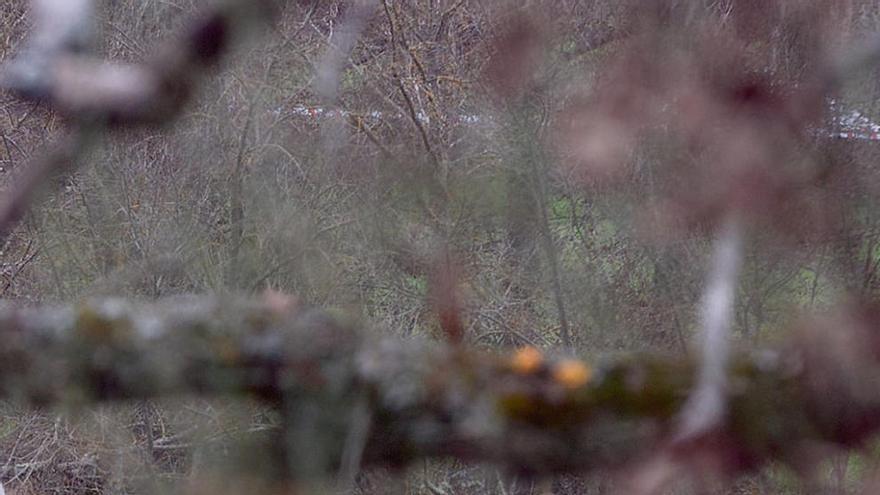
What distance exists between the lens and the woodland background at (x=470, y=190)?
5.20ft

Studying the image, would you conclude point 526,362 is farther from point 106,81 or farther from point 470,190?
point 470,190

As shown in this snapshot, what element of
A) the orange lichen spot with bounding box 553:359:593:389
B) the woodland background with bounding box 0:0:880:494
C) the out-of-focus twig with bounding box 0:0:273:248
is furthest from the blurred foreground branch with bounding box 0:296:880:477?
the out-of-focus twig with bounding box 0:0:273:248

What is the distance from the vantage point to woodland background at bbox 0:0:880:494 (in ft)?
5.20

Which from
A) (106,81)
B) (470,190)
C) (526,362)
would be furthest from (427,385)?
(470,190)

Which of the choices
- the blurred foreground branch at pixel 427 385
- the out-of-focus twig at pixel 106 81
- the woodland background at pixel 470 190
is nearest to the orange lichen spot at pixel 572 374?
the blurred foreground branch at pixel 427 385

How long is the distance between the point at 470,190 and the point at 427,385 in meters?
2.26

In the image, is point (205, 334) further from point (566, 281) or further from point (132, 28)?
point (132, 28)

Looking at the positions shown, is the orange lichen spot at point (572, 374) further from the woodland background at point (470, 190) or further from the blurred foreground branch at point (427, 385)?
the woodland background at point (470, 190)

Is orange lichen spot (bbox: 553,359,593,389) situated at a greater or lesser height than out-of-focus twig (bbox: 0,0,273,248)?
lesser

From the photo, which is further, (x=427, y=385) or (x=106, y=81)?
(x=427, y=385)

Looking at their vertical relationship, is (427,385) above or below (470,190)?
below

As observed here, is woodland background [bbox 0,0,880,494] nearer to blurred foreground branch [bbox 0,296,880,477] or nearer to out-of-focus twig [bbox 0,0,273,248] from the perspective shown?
blurred foreground branch [bbox 0,296,880,477]

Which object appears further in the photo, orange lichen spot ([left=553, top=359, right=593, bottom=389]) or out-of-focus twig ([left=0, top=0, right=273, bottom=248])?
orange lichen spot ([left=553, top=359, right=593, bottom=389])

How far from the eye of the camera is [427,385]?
115 cm
